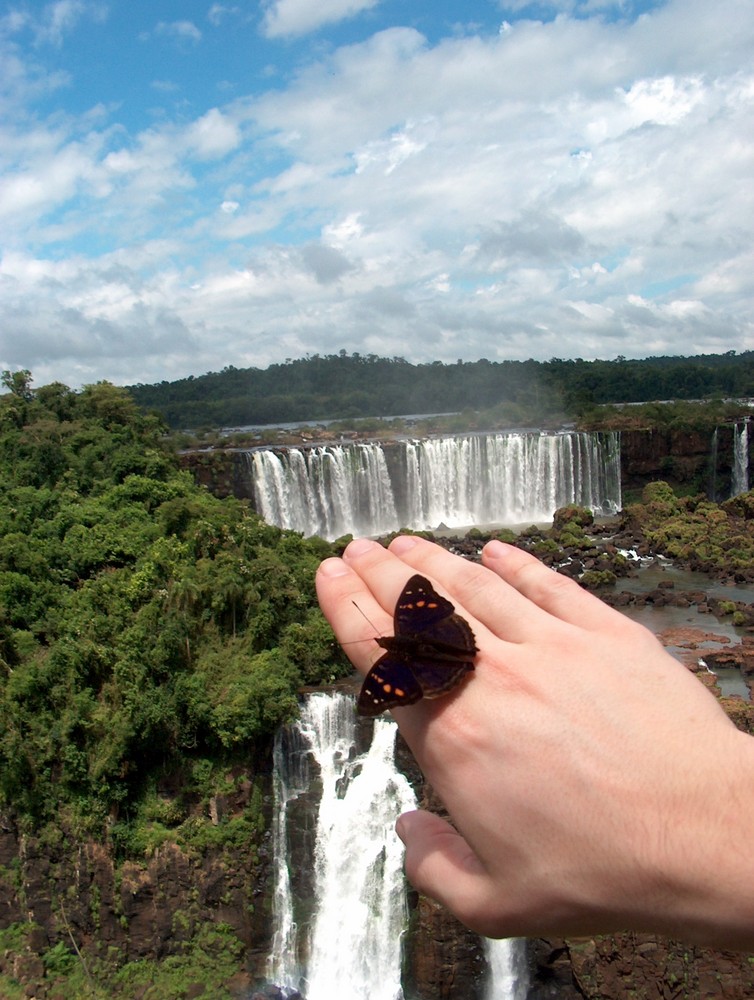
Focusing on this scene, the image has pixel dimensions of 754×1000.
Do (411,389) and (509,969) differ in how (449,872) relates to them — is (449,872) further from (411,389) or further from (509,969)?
(411,389)

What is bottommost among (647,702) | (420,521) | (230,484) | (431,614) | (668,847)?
(420,521)

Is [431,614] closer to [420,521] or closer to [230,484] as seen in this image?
[230,484]

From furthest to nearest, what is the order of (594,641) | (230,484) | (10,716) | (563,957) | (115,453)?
(230,484) < (115,453) < (10,716) < (563,957) < (594,641)

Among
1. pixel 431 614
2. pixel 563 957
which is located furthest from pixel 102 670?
pixel 431 614

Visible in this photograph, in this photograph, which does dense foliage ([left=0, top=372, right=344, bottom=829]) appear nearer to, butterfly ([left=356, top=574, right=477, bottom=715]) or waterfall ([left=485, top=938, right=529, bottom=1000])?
waterfall ([left=485, top=938, right=529, bottom=1000])

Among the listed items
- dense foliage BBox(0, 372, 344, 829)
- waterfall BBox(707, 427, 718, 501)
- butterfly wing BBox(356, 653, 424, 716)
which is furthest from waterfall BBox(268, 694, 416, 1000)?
waterfall BBox(707, 427, 718, 501)
